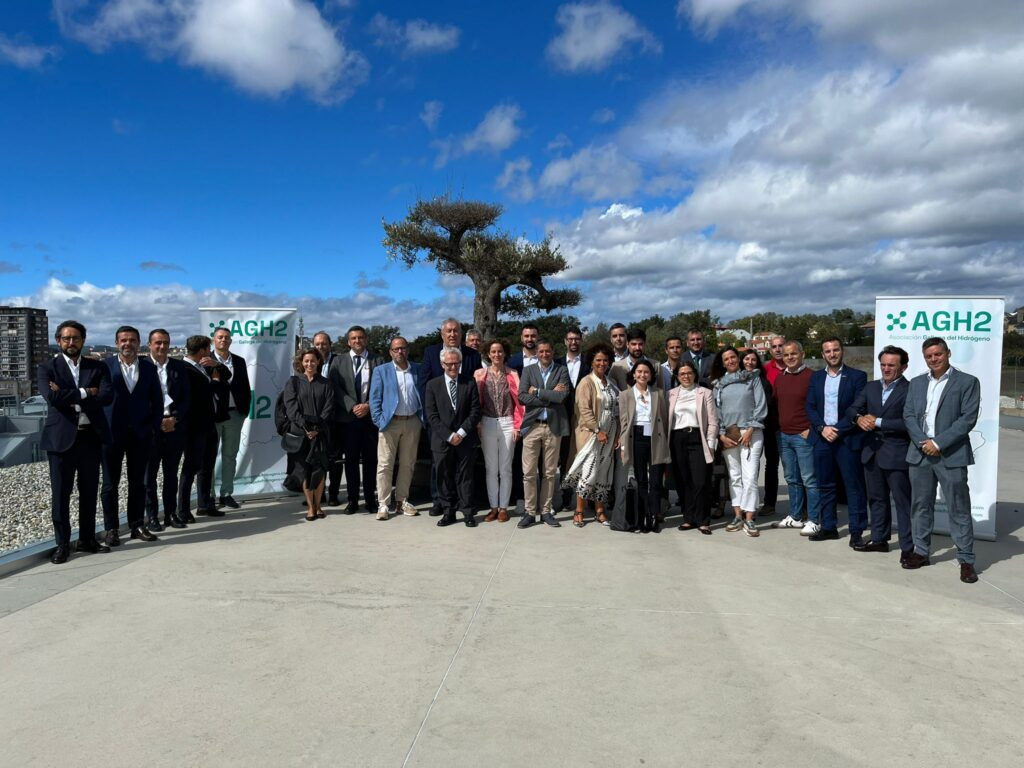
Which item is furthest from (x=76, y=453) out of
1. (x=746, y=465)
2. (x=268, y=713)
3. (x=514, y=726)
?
(x=746, y=465)

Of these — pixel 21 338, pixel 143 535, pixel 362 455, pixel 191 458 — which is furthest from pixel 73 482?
pixel 21 338

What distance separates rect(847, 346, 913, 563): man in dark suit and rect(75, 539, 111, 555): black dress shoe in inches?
255

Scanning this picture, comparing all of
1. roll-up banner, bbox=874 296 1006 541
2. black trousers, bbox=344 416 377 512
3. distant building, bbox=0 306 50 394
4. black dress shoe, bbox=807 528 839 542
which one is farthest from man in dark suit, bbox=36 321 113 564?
distant building, bbox=0 306 50 394

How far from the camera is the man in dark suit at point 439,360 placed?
21.7 feet

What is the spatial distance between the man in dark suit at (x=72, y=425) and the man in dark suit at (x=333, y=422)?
2071 mm

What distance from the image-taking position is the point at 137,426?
563 cm

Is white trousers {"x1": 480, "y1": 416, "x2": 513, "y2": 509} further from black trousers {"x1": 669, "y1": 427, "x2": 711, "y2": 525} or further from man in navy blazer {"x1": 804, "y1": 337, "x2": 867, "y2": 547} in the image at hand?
man in navy blazer {"x1": 804, "y1": 337, "x2": 867, "y2": 547}

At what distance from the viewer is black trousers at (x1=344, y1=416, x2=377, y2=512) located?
696 centimetres

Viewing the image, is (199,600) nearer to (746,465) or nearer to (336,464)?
(336,464)

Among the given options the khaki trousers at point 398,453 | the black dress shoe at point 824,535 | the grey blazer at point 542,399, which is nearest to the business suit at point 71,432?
the khaki trousers at point 398,453

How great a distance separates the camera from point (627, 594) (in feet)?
14.6

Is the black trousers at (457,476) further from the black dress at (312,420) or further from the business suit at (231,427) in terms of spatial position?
the business suit at (231,427)

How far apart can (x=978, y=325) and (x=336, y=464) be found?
21.8 feet

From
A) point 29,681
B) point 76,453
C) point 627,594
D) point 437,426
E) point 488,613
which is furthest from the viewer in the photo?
point 437,426
